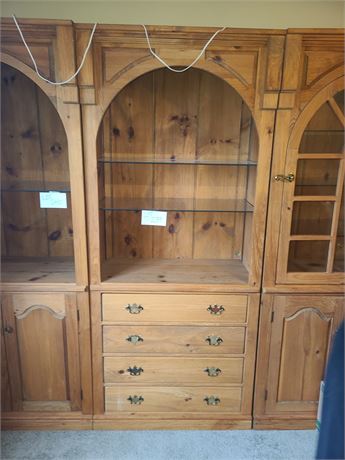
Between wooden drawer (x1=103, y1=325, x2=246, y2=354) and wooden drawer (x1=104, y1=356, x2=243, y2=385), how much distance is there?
0.17ft

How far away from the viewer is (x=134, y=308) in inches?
70.1

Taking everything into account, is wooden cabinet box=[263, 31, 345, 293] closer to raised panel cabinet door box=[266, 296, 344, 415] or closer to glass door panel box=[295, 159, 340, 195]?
glass door panel box=[295, 159, 340, 195]

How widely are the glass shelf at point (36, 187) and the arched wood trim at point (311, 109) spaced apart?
3.81 feet

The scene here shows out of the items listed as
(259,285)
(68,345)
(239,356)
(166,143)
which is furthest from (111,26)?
(239,356)

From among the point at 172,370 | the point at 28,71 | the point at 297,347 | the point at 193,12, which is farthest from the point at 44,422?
the point at 193,12

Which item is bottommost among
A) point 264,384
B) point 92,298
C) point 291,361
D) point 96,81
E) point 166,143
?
point 264,384

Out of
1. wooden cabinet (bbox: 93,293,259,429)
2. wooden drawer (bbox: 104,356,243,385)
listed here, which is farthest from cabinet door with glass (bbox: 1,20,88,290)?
wooden drawer (bbox: 104,356,243,385)

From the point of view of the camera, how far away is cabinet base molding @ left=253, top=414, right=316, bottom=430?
191 cm

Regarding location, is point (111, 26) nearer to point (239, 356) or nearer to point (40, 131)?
point (40, 131)

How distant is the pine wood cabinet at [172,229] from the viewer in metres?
1.53

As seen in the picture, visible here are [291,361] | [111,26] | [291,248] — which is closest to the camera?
[111,26]

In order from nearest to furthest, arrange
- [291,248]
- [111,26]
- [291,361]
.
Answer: [111,26] → [291,248] → [291,361]

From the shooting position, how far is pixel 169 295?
69.5 inches

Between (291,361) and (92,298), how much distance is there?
111 centimetres
